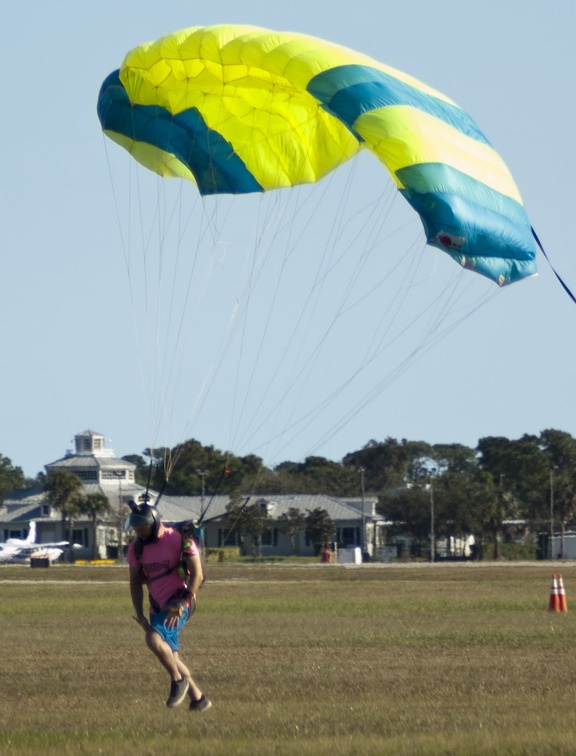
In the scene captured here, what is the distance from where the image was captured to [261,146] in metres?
16.6

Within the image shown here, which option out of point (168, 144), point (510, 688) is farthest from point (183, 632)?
point (510, 688)

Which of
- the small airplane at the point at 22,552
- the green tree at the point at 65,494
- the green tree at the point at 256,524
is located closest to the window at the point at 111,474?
the green tree at the point at 65,494

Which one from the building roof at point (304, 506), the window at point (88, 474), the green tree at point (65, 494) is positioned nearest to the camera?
the green tree at point (65, 494)

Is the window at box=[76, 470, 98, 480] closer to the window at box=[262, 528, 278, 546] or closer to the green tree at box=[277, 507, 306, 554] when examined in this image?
the window at box=[262, 528, 278, 546]

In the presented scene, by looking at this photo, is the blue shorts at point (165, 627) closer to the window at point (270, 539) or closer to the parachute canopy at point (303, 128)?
the parachute canopy at point (303, 128)

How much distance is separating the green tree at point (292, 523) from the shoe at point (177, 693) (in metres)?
80.2

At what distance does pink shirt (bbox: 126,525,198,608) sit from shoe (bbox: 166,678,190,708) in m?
0.60

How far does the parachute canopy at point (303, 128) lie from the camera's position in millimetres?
12742

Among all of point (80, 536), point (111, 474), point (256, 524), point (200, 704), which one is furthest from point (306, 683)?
point (111, 474)

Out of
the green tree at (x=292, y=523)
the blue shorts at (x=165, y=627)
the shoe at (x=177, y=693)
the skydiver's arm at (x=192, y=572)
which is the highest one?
the skydiver's arm at (x=192, y=572)

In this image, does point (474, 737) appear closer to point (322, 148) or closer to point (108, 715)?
point (108, 715)

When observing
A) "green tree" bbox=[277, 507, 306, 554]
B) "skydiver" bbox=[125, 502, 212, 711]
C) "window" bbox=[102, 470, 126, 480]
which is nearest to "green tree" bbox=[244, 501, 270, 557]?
"green tree" bbox=[277, 507, 306, 554]

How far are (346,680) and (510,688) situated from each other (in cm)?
147

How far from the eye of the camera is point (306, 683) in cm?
1167
